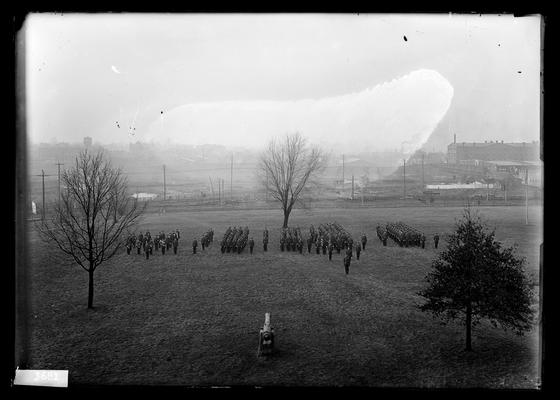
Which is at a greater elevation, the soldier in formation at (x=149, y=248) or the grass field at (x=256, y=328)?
the soldier in formation at (x=149, y=248)

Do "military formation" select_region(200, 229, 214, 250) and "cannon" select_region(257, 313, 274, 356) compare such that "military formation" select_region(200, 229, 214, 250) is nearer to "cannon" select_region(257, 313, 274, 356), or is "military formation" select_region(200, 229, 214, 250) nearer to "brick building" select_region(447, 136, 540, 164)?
"cannon" select_region(257, 313, 274, 356)

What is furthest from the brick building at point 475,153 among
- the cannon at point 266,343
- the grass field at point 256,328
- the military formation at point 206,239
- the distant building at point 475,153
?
the cannon at point 266,343

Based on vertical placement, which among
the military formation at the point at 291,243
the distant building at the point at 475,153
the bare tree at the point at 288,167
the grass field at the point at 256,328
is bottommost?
the grass field at the point at 256,328

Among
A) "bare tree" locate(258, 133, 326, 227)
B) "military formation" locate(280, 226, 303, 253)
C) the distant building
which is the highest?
the distant building

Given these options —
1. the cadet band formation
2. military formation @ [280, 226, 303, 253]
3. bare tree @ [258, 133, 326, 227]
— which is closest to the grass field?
the cadet band formation

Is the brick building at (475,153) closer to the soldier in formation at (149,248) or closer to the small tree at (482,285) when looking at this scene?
the small tree at (482,285)
